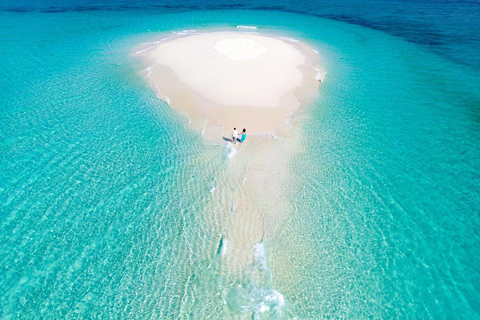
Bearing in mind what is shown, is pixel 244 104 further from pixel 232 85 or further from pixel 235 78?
pixel 235 78

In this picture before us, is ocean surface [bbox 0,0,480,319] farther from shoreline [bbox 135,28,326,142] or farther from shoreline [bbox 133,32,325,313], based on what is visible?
shoreline [bbox 135,28,326,142]

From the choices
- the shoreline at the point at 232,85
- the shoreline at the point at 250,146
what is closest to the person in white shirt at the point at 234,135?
the shoreline at the point at 250,146

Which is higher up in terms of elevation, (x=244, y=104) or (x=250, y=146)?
(x=244, y=104)

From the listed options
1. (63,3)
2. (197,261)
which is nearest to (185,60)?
(197,261)

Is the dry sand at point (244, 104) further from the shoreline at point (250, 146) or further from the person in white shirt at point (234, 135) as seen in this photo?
the person in white shirt at point (234, 135)

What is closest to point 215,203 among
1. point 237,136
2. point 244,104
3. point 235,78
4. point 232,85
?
point 237,136

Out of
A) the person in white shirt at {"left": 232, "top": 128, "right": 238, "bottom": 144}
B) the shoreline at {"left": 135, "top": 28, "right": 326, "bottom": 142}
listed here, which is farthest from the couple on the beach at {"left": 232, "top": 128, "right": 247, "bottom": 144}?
the shoreline at {"left": 135, "top": 28, "right": 326, "bottom": 142}

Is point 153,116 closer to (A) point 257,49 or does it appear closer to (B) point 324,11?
(A) point 257,49
